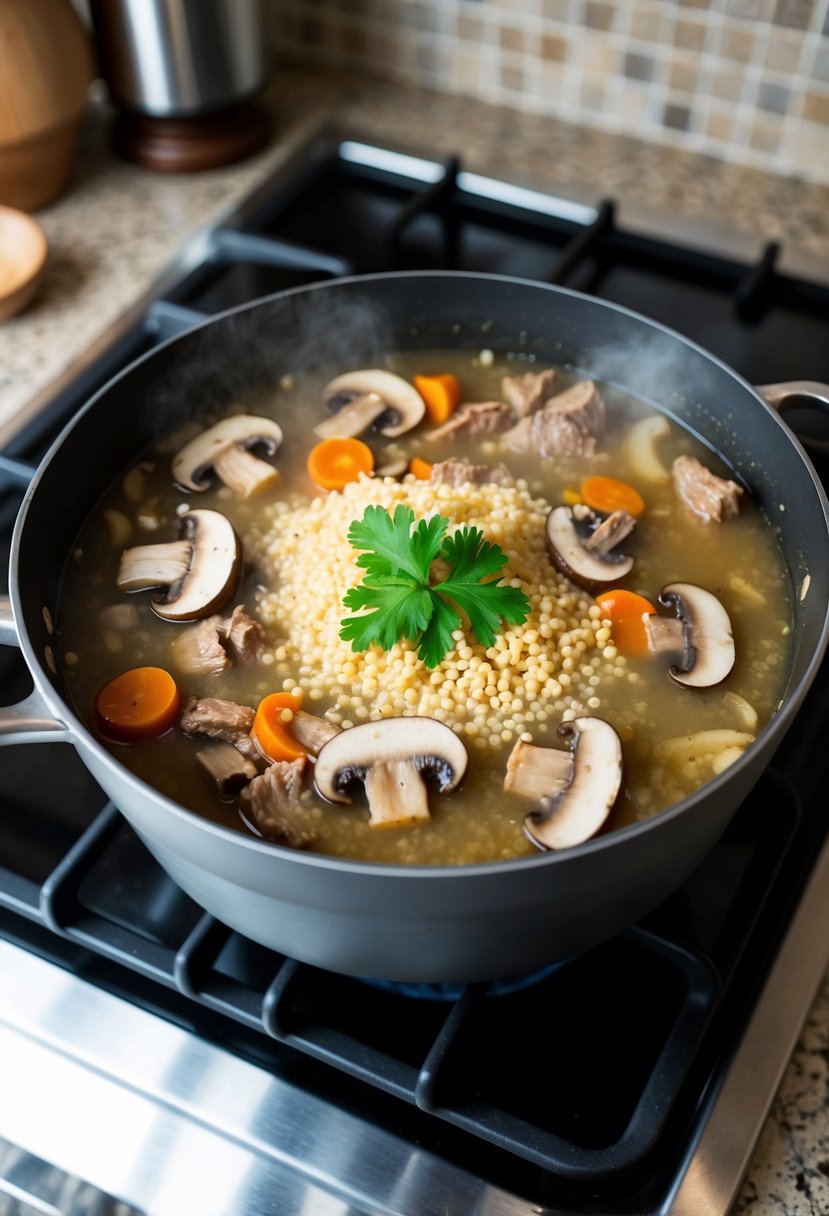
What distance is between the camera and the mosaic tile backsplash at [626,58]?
6.47ft

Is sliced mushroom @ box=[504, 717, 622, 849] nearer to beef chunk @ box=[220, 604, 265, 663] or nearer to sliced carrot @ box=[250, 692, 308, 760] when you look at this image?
sliced carrot @ box=[250, 692, 308, 760]

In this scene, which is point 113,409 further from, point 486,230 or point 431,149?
point 431,149

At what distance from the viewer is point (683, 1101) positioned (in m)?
1.13

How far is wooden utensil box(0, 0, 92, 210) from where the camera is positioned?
182 cm

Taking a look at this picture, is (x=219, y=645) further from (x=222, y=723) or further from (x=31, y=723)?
(x=31, y=723)

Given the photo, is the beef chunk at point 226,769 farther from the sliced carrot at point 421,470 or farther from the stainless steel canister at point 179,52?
the stainless steel canister at point 179,52

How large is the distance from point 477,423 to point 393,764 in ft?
1.97

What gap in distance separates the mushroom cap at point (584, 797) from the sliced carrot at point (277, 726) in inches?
10.4

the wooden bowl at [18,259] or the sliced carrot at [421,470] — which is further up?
the wooden bowl at [18,259]

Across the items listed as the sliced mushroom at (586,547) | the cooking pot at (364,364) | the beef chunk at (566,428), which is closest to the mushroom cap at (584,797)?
the cooking pot at (364,364)

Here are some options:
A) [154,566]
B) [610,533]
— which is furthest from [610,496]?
[154,566]

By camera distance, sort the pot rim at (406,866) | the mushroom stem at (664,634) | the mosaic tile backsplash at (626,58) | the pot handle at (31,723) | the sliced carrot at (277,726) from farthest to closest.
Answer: the mosaic tile backsplash at (626,58) < the mushroom stem at (664,634) < the sliced carrot at (277,726) < the pot handle at (31,723) < the pot rim at (406,866)

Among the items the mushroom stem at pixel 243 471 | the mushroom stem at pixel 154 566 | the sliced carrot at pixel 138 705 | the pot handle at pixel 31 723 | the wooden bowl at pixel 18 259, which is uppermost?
the pot handle at pixel 31 723

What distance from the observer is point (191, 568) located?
1452 mm
